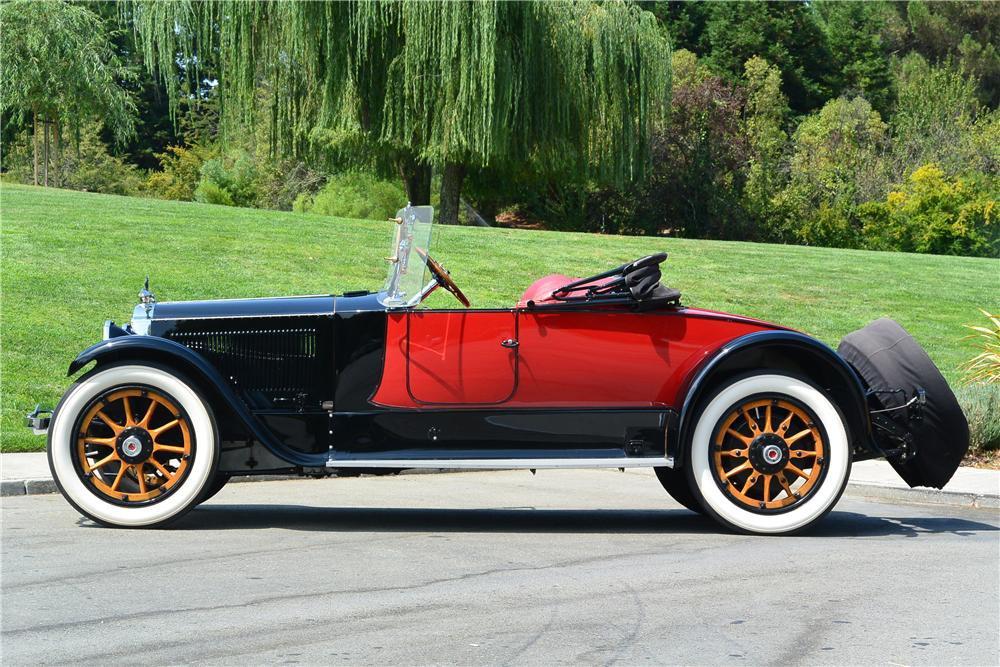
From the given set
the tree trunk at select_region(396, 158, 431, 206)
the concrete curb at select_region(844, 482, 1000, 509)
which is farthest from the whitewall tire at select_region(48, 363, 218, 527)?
the tree trunk at select_region(396, 158, 431, 206)

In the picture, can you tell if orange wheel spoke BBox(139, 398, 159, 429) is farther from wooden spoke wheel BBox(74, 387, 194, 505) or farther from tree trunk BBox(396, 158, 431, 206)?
tree trunk BBox(396, 158, 431, 206)

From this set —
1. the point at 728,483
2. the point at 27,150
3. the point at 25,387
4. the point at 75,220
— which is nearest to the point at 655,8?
the point at 27,150

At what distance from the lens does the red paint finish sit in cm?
670

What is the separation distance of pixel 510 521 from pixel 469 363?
130 centimetres

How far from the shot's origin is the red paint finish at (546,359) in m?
6.70

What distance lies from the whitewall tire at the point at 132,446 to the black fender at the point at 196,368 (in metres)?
0.10

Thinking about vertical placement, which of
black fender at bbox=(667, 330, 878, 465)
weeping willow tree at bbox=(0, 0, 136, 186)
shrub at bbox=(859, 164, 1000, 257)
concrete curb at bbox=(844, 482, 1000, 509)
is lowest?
concrete curb at bbox=(844, 482, 1000, 509)

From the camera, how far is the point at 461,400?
6.70 meters

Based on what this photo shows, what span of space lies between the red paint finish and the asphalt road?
2.68 feet

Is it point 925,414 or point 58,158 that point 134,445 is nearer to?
point 925,414

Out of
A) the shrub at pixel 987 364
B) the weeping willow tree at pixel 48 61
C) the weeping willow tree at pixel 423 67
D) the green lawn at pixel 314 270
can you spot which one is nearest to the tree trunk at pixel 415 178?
the weeping willow tree at pixel 423 67

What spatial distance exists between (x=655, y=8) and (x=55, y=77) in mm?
36389

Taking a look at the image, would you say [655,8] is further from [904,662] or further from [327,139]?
[904,662]

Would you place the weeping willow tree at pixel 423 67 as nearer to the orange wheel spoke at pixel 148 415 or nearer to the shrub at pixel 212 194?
the shrub at pixel 212 194
